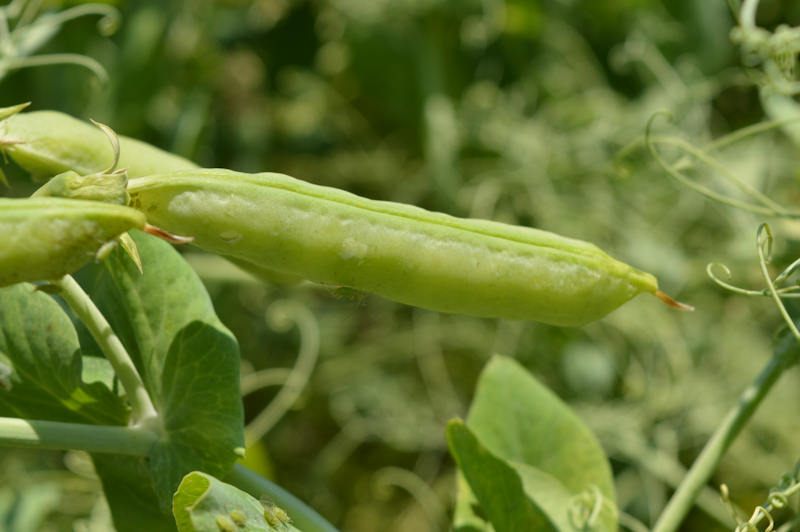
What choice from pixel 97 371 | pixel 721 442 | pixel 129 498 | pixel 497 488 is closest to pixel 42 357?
pixel 97 371

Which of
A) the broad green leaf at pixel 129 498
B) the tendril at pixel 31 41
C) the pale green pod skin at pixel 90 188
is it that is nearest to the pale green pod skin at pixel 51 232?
the pale green pod skin at pixel 90 188

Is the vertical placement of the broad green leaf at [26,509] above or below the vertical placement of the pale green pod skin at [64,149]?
below

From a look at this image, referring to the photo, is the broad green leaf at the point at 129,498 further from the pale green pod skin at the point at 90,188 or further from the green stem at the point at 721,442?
the green stem at the point at 721,442

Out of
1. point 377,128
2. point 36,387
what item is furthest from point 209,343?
point 377,128

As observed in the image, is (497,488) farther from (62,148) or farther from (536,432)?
(62,148)

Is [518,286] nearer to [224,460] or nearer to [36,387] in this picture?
[224,460]

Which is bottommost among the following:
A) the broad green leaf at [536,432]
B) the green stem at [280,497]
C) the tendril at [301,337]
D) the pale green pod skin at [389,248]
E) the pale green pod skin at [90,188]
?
the tendril at [301,337]
